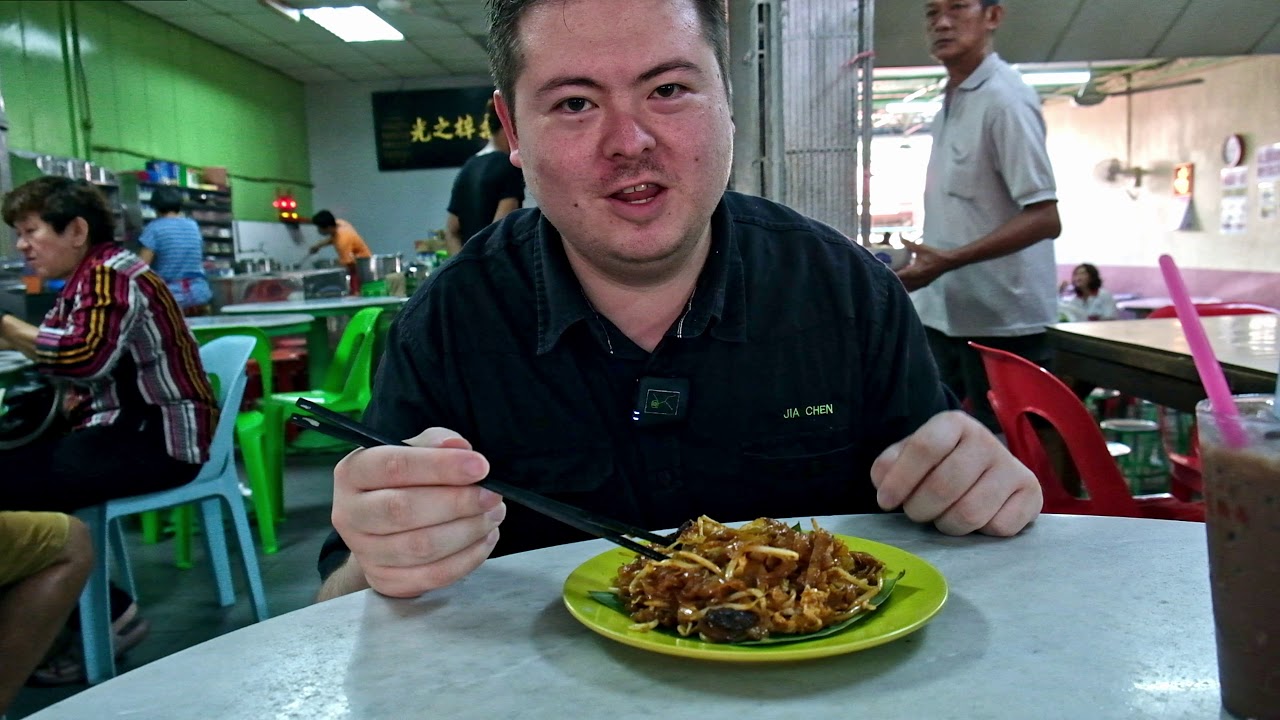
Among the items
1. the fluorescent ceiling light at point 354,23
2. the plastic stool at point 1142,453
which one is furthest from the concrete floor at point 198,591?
the fluorescent ceiling light at point 354,23

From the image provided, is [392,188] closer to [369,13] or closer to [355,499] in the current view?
[369,13]

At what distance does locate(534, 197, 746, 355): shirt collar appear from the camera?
1.30 m

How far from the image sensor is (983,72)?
311 cm

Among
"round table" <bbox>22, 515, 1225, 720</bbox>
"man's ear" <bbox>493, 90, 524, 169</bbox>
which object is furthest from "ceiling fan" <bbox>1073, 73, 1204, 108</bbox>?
"round table" <bbox>22, 515, 1225, 720</bbox>

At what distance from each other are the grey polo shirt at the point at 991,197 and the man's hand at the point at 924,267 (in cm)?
17

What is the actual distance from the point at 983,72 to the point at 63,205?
10.8 feet

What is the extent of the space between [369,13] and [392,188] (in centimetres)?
416

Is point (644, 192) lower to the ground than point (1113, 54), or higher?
lower

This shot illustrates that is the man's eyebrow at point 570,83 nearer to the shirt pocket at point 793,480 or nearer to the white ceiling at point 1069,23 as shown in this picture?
the shirt pocket at point 793,480

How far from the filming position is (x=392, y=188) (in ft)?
43.7

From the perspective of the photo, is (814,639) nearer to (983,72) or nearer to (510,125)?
(510,125)

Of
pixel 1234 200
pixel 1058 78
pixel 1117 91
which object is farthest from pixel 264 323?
pixel 1117 91

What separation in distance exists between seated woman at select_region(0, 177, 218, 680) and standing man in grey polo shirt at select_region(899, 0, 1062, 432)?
97.9 inches

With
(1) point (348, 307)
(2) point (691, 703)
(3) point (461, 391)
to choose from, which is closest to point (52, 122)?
(1) point (348, 307)
